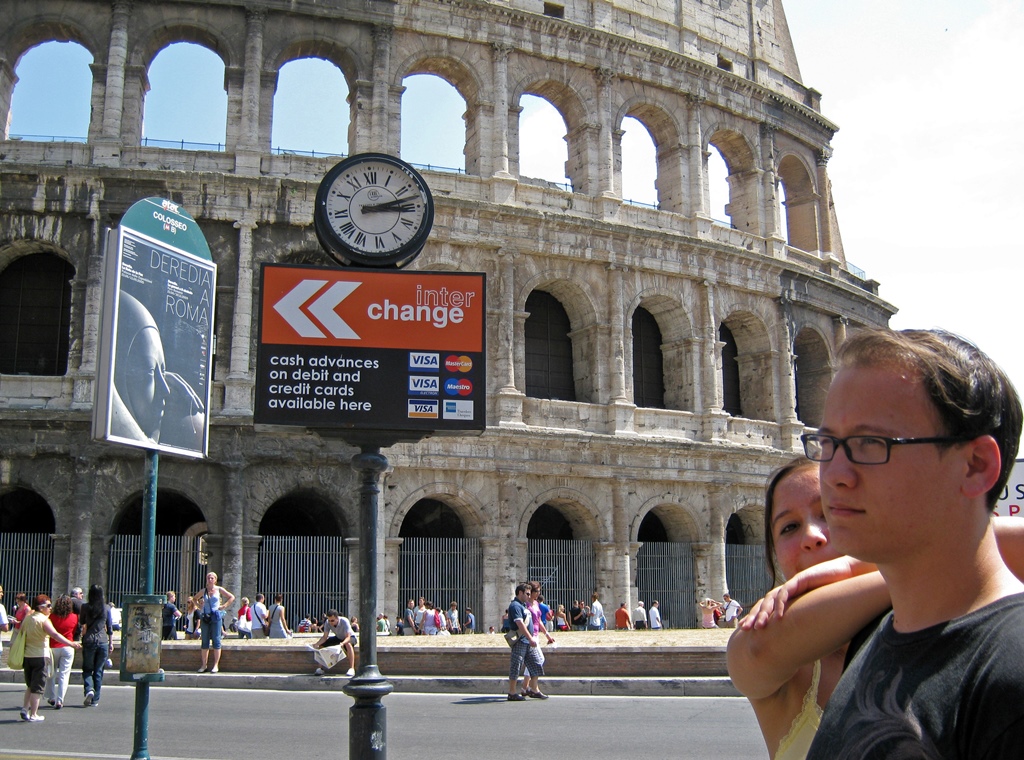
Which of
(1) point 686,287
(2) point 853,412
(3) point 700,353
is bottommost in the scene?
(2) point 853,412

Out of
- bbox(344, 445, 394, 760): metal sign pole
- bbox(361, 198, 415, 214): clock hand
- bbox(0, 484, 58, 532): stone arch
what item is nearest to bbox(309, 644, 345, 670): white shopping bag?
bbox(344, 445, 394, 760): metal sign pole

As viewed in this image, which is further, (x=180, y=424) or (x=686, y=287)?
(x=686, y=287)

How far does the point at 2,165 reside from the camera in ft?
64.4

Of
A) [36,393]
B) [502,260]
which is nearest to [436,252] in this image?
[502,260]

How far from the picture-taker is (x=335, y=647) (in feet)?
44.1

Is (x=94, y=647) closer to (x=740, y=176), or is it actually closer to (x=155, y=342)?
(x=155, y=342)

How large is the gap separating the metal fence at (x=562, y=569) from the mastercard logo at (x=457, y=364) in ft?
48.3

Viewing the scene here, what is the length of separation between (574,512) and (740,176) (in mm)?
10659

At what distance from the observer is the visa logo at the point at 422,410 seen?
21.7 feet

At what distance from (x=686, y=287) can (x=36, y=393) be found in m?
14.5

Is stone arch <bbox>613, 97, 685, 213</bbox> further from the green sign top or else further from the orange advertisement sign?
the orange advertisement sign

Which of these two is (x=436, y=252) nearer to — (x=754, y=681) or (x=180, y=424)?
(x=180, y=424)

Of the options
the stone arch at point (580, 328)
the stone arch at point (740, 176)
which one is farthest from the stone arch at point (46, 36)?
the stone arch at point (740, 176)

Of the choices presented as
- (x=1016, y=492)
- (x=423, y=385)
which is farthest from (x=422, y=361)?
(x=1016, y=492)
